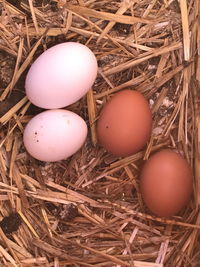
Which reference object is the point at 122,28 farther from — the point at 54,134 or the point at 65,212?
Result: the point at 65,212

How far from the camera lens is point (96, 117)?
1.96 meters

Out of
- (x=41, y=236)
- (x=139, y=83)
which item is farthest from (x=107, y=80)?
(x=41, y=236)

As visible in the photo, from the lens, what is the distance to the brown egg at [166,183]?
178 cm

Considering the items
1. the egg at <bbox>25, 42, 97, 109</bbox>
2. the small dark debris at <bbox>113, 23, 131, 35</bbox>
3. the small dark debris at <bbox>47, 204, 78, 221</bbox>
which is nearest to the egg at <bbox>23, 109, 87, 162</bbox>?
the egg at <bbox>25, 42, 97, 109</bbox>

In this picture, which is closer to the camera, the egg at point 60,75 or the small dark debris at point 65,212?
the egg at point 60,75

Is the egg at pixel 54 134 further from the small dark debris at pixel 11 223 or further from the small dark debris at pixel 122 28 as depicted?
the small dark debris at pixel 122 28

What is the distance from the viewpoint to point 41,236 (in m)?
1.90

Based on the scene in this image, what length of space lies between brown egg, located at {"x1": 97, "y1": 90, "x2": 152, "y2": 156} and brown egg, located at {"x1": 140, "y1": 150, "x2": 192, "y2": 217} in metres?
0.09

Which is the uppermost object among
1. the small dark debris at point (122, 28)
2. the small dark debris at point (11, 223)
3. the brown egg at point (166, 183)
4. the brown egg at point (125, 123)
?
the small dark debris at point (122, 28)

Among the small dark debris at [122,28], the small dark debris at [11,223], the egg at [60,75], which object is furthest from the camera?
the small dark debris at [122,28]

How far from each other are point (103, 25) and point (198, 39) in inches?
13.1

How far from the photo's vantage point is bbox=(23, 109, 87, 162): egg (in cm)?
178

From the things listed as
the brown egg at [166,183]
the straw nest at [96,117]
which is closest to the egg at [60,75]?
the straw nest at [96,117]

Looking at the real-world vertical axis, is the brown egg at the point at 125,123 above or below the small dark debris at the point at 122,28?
below
